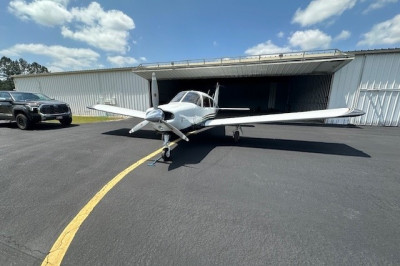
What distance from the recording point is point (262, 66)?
1124 centimetres

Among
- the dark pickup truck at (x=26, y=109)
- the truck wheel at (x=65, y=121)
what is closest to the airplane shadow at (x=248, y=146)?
the dark pickup truck at (x=26, y=109)

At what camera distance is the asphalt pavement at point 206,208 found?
190 cm

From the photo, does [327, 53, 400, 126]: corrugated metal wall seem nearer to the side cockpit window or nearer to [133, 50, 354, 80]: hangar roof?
[133, 50, 354, 80]: hangar roof

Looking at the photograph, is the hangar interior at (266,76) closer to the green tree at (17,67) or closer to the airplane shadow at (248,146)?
the airplane shadow at (248,146)

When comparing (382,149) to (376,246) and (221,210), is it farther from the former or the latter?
(221,210)

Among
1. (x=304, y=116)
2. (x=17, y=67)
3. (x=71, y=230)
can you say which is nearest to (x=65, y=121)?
(x=71, y=230)

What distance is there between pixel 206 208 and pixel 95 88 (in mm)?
17651

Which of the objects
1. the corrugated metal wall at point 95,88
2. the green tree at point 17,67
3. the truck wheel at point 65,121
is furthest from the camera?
the green tree at point 17,67

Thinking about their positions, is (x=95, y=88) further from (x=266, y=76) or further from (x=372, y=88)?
(x=372, y=88)

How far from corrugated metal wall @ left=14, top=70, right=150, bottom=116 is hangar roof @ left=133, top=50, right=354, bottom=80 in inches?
68.4

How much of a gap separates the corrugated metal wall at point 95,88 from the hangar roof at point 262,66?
1736 millimetres

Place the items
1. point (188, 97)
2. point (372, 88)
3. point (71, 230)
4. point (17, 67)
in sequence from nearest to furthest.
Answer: point (71, 230)
point (188, 97)
point (372, 88)
point (17, 67)

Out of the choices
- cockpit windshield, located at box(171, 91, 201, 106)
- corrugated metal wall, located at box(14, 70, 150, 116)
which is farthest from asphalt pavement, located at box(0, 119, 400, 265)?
corrugated metal wall, located at box(14, 70, 150, 116)

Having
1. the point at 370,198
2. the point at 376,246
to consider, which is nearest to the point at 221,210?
the point at 376,246
